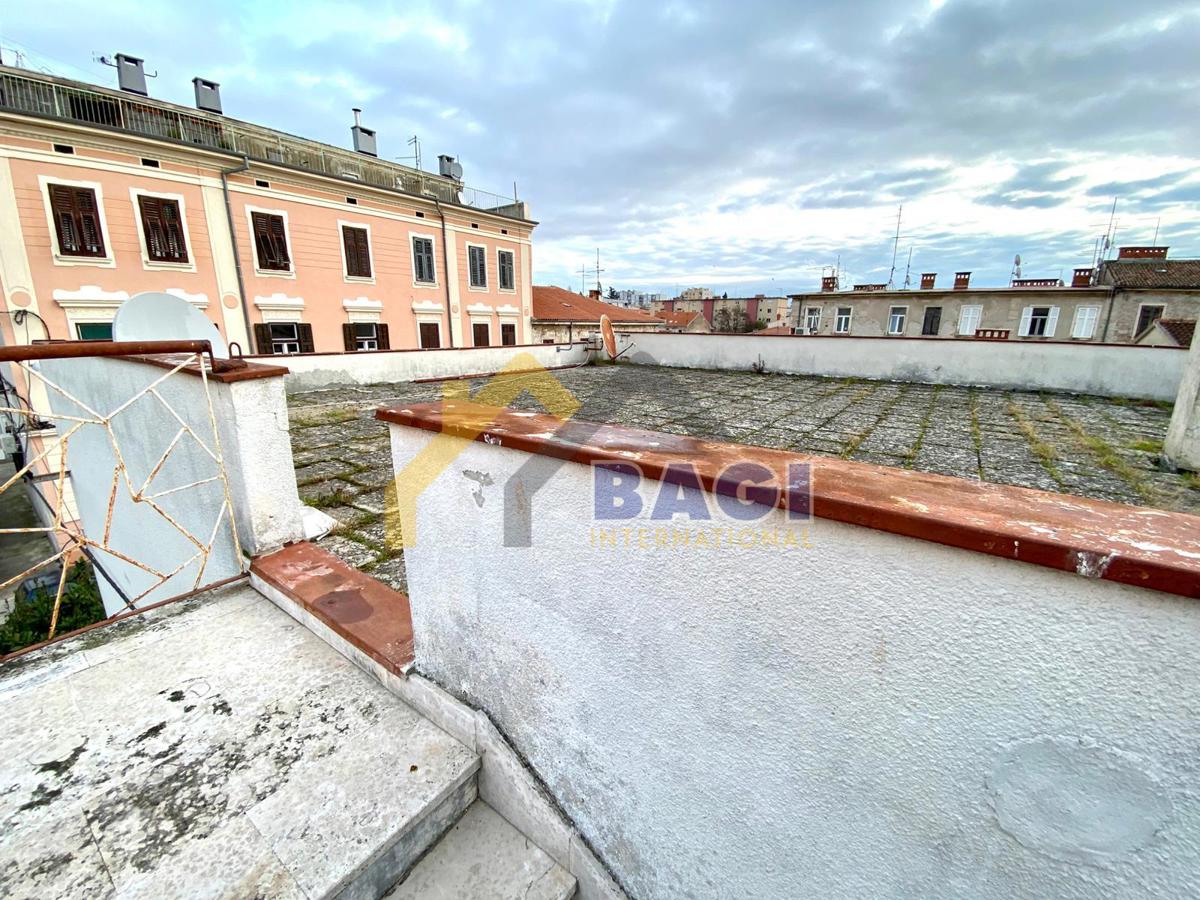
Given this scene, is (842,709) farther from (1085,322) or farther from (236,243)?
(1085,322)

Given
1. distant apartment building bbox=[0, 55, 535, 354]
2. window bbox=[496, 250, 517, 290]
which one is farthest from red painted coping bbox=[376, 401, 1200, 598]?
window bbox=[496, 250, 517, 290]

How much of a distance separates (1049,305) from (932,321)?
343cm

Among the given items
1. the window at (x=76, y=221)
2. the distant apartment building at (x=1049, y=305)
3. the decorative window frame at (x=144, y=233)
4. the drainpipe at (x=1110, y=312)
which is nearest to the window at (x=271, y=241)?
the decorative window frame at (x=144, y=233)

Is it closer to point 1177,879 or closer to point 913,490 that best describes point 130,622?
point 913,490

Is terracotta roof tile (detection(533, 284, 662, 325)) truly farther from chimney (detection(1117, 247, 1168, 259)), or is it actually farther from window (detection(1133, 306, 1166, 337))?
chimney (detection(1117, 247, 1168, 259))

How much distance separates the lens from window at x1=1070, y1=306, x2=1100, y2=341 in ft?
55.5

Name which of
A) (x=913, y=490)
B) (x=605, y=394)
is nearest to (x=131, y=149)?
(x=605, y=394)

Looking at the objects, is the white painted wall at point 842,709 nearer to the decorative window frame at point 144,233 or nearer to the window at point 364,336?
the decorative window frame at point 144,233

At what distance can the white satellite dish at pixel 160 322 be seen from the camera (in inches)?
122

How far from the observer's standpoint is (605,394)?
22.8ft

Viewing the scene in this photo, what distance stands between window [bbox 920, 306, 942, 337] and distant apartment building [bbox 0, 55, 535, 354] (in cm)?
1636

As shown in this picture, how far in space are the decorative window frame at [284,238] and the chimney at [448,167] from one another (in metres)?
6.19

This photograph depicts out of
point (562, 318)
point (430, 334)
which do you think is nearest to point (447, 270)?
point (430, 334)

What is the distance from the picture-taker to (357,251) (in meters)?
13.0
